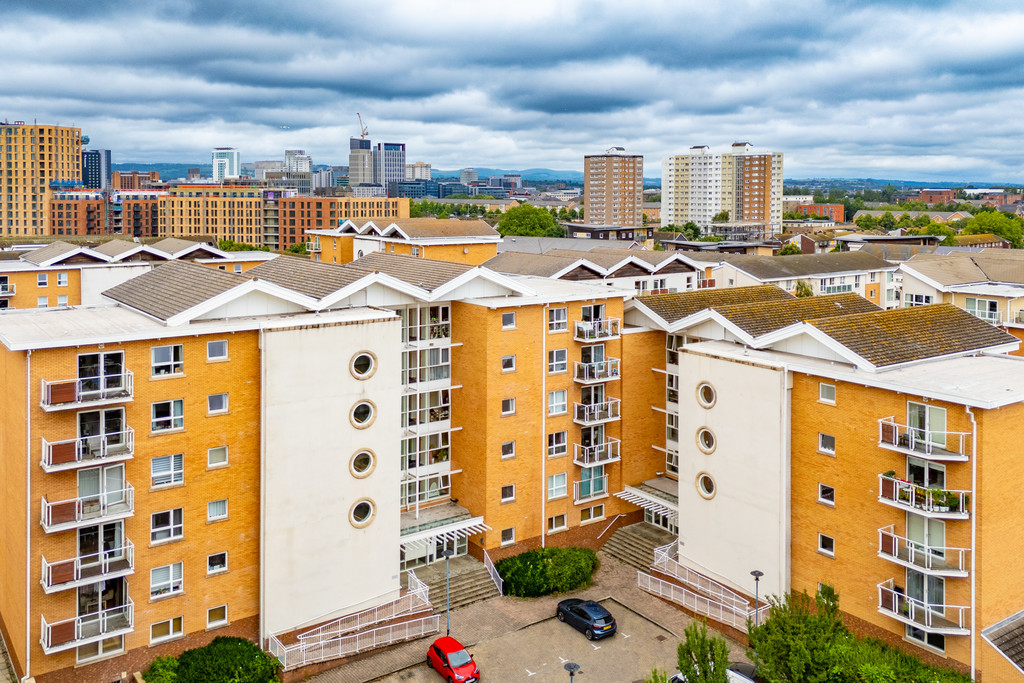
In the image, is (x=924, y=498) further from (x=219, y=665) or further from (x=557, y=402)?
(x=219, y=665)

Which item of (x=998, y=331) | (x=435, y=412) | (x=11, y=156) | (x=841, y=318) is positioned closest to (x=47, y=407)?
(x=435, y=412)

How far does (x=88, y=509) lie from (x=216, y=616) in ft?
18.4

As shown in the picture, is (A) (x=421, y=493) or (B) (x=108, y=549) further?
(A) (x=421, y=493)

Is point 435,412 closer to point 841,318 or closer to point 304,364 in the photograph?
point 304,364

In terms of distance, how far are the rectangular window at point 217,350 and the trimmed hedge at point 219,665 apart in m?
9.11

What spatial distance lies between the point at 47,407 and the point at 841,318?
2623 centimetres

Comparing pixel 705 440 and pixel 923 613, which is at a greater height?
pixel 705 440

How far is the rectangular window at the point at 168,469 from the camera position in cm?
2498

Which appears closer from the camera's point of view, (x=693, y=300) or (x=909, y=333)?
(x=909, y=333)

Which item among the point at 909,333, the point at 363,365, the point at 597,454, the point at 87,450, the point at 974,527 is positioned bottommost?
the point at 597,454

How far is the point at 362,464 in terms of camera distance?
2862 cm

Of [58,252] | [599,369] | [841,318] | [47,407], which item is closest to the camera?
[47,407]

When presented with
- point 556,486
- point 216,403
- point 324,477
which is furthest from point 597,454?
point 216,403

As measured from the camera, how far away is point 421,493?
33.4 meters
